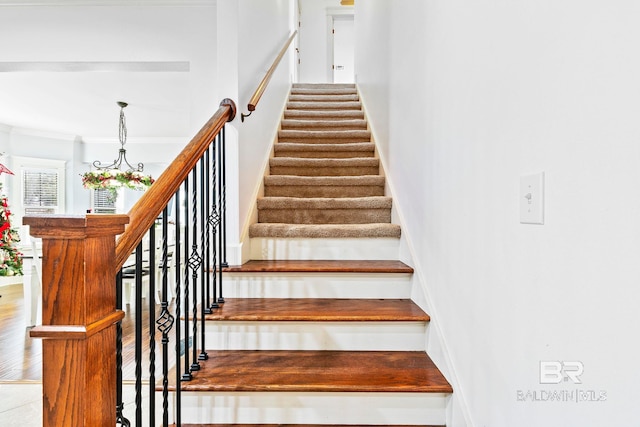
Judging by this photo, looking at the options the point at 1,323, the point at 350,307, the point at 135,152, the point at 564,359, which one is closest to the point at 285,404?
the point at 350,307

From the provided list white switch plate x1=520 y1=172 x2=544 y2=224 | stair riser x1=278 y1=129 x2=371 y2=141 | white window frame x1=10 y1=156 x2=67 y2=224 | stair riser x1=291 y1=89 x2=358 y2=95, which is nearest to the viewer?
white switch plate x1=520 y1=172 x2=544 y2=224

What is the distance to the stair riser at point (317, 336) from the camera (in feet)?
5.71

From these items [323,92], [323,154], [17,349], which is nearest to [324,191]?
[323,154]

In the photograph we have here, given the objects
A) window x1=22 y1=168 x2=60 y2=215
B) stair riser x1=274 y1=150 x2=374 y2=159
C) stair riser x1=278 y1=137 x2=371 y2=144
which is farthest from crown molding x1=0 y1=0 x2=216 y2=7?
window x1=22 y1=168 x2=60 y2=215

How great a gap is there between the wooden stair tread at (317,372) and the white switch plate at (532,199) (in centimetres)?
79

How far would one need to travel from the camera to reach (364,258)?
2398mm

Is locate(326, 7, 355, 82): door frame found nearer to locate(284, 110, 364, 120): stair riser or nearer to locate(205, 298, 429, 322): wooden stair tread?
locate(284, 110, 364, 120): stair riser

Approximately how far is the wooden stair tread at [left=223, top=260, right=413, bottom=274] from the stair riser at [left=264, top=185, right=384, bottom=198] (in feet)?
3.00

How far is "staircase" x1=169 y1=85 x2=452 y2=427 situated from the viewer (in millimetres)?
1450

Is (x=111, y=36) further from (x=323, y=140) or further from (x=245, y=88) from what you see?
(x=323, y=140)

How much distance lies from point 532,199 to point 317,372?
1.04m

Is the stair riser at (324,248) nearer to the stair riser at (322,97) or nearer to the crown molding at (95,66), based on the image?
the crown molding at (95,66)

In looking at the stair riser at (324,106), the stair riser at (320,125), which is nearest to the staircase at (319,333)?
the stair riser at (320,125)

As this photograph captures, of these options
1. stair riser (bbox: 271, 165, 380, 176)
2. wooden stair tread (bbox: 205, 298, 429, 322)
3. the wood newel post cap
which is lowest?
wooden stair tread (bbox: 205, 298, 429, 322)
